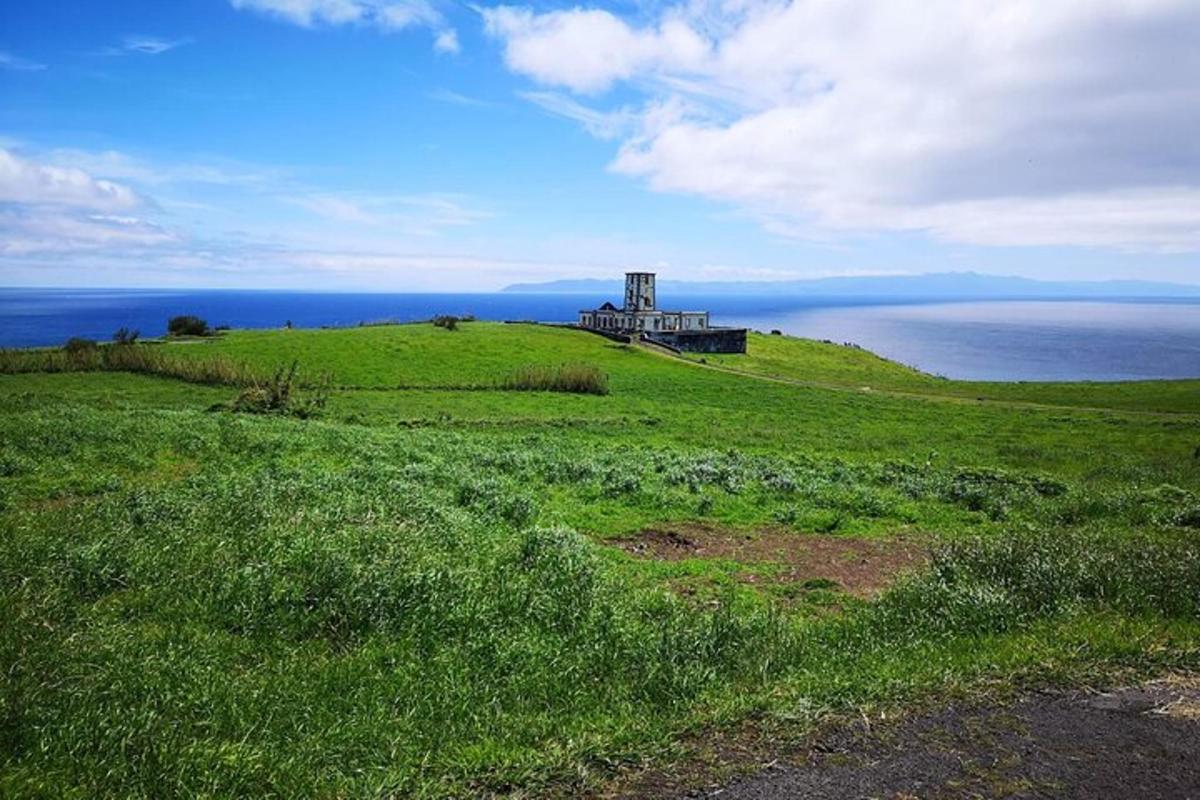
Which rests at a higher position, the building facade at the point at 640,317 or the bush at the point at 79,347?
the building facade at the point at 640,317

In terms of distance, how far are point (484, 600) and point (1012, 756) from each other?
7.10 m

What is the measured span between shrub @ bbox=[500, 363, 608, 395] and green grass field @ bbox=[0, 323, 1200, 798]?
27.4 metres

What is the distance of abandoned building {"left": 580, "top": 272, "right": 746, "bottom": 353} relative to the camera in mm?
106750

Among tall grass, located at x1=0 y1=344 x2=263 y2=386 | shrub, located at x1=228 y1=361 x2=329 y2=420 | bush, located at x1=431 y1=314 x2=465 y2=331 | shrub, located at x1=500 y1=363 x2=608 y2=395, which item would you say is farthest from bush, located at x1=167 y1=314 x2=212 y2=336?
shrub, located at x1=228 y1=361 x2=329 y2=420

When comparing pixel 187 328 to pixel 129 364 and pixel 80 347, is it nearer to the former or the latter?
pixel 80 347

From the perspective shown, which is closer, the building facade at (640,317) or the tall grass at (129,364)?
the tall grass at (129,364)

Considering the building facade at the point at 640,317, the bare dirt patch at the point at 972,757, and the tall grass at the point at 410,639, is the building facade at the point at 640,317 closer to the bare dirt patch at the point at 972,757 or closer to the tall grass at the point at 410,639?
the tall grass at the point at 410,639

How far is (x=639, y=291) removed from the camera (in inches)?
4847

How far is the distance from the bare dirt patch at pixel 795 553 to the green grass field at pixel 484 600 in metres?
0.13

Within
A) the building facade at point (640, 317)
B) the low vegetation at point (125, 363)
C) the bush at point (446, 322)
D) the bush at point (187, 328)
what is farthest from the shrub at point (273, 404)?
the building facade at point (640, 317)

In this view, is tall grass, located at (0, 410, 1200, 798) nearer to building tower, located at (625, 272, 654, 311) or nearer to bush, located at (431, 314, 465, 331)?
bush, located at (431, 314, 465, 331)

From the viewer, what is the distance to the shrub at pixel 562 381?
56.9 m

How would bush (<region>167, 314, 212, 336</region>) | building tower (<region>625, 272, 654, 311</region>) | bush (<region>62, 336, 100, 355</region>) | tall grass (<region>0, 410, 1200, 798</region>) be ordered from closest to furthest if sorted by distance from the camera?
1. tall grass (<region>0, 410, 1200, 798</region>)
2. bush (<region>62, 336, 100, 355</region>)
3. bush (<region>167, 314, 212, 336</region>)
4. building tower (<region>625, 272, 654, 311</region>)

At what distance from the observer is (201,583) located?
36.0 ft
